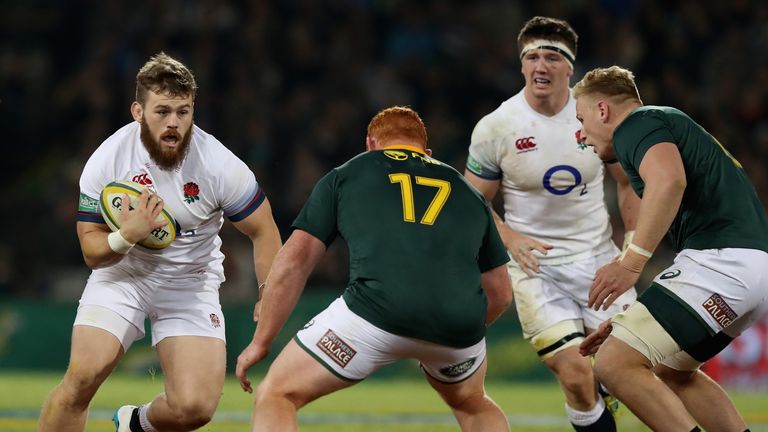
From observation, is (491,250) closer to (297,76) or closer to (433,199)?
(433,199)

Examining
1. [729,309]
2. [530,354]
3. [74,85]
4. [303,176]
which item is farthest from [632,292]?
[74,85]

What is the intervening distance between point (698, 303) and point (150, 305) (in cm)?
346

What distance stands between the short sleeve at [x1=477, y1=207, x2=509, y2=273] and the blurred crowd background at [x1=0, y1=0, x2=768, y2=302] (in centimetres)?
988

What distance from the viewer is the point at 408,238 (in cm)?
596

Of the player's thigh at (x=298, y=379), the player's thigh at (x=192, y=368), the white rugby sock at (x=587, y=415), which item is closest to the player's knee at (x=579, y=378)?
the white rugby sock at (x=587, y=415)

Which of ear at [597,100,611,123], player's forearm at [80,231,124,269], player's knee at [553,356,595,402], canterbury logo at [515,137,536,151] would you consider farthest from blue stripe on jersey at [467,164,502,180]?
player's forearm at [80,231,124,269]

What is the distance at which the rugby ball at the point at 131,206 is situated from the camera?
7.09 m

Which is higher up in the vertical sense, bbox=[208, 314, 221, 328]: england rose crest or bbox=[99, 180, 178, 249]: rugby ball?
bbox=[99, 180, 178, 249]: rugby ball

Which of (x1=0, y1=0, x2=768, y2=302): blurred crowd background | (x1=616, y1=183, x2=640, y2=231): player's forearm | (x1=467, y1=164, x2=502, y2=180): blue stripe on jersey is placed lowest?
(x1=0, y1=0, x2=768, y2=302): blurred crowd background

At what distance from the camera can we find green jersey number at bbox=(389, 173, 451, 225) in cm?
600

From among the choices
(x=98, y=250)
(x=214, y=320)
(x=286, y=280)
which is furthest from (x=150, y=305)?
(x=286, y=280)

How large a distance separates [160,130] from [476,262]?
2.32m

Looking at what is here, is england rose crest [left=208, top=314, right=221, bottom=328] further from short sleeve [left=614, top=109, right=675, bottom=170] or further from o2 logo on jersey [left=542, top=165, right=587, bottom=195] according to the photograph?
short sleeve [left=614, top=109, right=675, bottom=170]

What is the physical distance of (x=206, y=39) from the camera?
18.2 meters
